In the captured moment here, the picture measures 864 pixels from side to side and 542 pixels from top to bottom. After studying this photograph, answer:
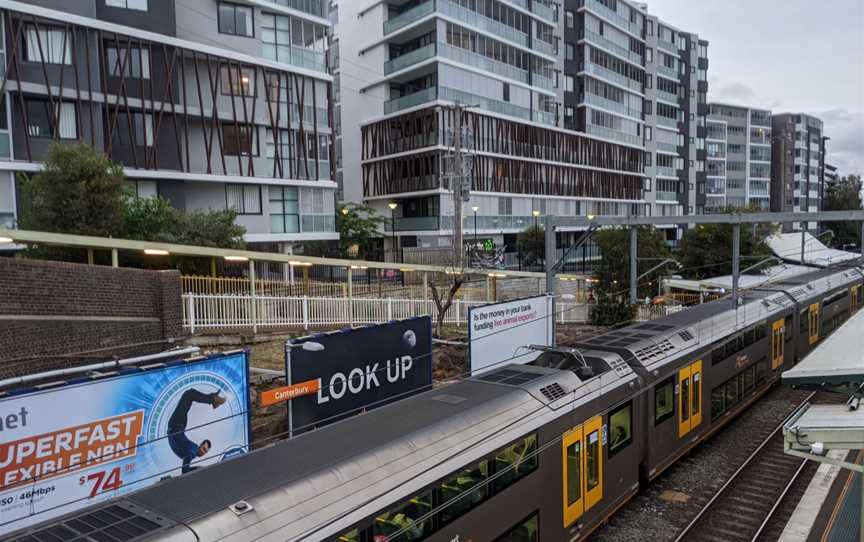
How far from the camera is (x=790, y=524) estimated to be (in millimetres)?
A: 10734

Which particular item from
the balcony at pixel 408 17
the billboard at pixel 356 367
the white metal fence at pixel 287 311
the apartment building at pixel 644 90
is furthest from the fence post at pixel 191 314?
the apartment building at pixel 644 90

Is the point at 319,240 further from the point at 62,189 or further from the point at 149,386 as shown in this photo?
the point at 149,386

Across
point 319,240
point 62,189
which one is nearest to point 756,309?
point 62,189

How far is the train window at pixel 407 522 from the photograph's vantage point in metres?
6.18

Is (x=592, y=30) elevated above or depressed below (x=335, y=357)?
above

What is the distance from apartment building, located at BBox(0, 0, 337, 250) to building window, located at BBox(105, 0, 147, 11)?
4cm

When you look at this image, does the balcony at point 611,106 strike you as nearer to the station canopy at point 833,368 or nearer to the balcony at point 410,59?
the balcony at point 410,59

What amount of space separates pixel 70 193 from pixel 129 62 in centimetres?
1210

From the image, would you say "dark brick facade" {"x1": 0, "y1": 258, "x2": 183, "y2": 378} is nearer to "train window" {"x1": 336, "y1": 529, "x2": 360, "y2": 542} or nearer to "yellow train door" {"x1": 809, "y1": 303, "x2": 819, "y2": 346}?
"train window" {"x1": 336, "y1": 529, "x2": 360, "y2": 542}

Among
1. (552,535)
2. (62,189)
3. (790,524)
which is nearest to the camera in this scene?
(552,535)

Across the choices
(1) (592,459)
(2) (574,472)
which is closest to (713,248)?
(1) (592,459)

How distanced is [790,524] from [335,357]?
29.0 feet

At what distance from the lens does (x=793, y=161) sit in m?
112

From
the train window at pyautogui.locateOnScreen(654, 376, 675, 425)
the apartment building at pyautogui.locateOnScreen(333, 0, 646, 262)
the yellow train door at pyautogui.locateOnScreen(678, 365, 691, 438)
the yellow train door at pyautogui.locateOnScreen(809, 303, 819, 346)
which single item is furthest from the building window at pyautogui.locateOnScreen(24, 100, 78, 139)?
the yellow train door at pyautogui.locateOnScreen(809, 303, 819, 346)
